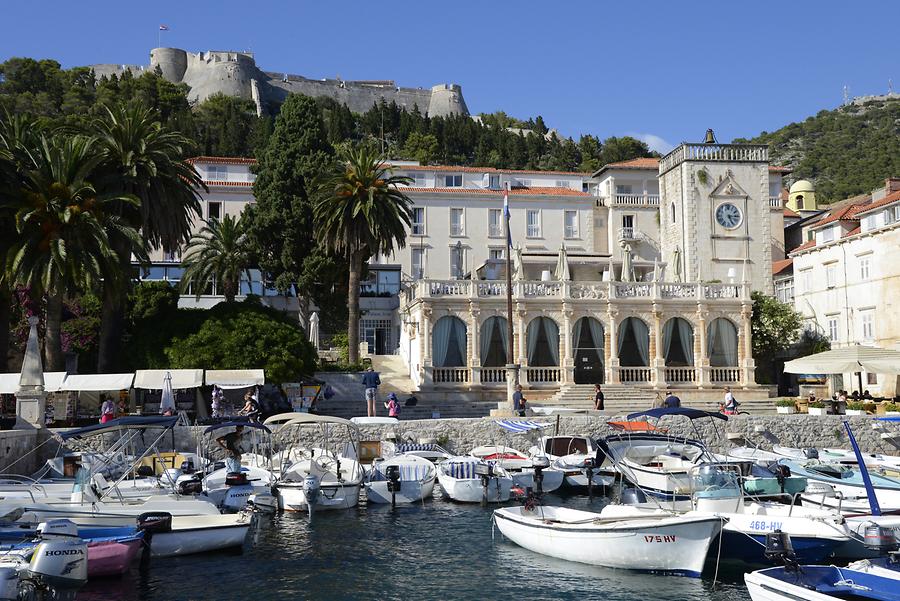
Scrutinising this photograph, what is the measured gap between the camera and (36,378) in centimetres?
2978

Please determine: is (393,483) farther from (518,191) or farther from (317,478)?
(518,191)

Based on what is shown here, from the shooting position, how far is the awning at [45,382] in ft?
113

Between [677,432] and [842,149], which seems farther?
[842,149]

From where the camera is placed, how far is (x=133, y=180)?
40469 millimetres

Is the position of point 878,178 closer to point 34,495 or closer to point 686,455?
point 686,455

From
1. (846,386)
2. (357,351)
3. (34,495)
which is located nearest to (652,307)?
(846,386)

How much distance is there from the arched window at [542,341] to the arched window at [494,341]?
4.57ft

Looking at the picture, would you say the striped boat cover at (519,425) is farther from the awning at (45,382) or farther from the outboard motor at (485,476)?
the awning at (45,382)

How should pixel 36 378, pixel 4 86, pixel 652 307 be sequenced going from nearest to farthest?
pixel 36 378 → pixel 652 307 → pixel 4 86

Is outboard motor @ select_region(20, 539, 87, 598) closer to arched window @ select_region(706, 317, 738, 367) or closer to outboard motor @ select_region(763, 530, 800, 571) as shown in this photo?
outboard motor @ select_region(763, 530, 800, 571)

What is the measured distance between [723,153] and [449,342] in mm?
29037

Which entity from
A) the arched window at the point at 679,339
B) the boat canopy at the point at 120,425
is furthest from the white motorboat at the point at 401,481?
the arched window at the point at 679,339

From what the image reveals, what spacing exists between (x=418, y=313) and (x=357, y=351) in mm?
4493

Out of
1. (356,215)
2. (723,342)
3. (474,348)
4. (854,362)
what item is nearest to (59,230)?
(356,215)
